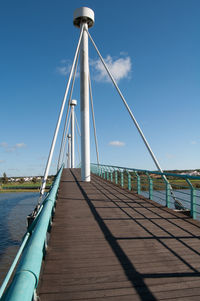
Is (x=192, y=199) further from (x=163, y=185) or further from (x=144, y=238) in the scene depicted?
(x=163, y=185)

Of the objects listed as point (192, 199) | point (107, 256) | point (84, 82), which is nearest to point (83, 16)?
point (84, 82)

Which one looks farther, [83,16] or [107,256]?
[83,16]

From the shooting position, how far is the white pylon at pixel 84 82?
44.0 ft

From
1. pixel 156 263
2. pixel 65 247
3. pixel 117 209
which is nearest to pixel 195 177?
pixel 117 209

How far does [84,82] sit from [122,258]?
11625 mm

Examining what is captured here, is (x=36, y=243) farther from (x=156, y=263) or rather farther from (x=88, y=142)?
(x=88, y=142)

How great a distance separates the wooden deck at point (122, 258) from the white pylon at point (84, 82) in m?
7.86

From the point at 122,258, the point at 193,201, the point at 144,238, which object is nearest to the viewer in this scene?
the point at 122,258

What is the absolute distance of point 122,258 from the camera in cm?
341

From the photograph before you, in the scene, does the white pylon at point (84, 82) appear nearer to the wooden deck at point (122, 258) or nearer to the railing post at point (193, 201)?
the wooden deck at point (122, 258)

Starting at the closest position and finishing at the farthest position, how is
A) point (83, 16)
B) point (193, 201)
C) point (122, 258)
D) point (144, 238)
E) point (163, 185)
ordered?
point (122, 258) → point (144, 238) → point (193, 201) → point (163, 185) → point (83, 16)

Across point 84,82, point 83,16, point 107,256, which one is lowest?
point 107,256

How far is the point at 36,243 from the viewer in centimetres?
195

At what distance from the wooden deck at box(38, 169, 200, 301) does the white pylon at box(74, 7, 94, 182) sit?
7.86 m
